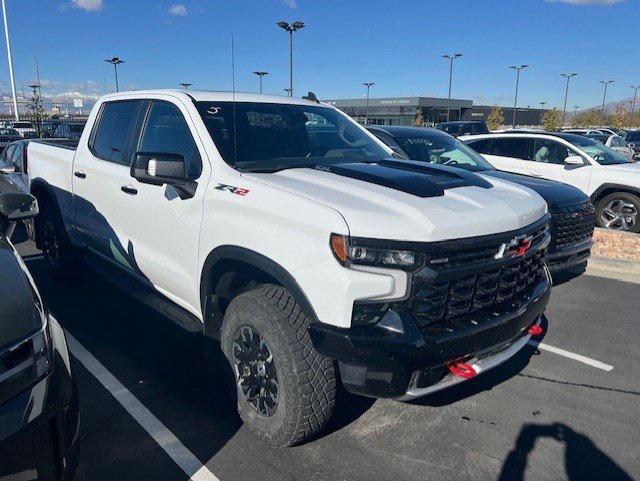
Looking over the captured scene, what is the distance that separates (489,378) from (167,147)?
2.93m

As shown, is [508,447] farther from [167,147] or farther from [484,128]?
[484,128]

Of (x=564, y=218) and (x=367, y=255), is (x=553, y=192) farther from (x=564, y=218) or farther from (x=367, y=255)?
(x=367, y=255)

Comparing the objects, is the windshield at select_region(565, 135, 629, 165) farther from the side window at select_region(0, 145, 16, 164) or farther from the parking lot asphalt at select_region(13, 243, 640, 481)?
the side window at select_region(0, 145, 16, 164)

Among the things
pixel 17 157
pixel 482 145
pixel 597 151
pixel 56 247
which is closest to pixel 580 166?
pixel 597 151

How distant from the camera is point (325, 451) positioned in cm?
297

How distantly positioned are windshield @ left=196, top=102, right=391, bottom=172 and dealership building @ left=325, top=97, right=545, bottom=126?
6698 cm

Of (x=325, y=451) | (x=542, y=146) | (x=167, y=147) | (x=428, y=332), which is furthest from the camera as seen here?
(x=542, y=146)

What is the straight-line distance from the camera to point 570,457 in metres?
2.97

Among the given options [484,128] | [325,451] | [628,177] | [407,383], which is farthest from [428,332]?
[484,128]

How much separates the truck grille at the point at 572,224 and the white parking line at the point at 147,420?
4110mm

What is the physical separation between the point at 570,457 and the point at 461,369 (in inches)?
35.5

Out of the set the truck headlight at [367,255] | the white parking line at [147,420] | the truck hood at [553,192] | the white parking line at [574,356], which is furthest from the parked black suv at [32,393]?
the truck hood at [553,192]

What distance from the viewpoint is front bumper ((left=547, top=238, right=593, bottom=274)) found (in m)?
5.35

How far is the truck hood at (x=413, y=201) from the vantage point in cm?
251
